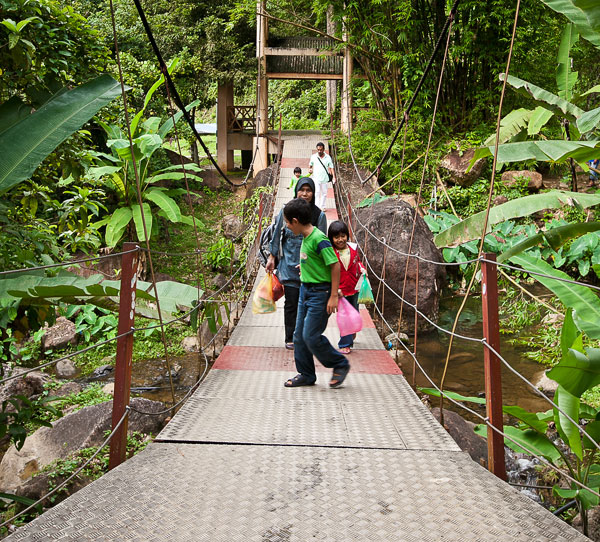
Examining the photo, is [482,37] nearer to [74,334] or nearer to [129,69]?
[129,69]

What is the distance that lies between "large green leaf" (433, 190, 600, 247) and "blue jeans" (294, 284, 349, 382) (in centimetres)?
71

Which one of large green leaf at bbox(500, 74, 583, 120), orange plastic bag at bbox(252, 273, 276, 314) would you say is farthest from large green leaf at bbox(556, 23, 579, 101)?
orange plastic bag at bbox(252, 273, 276, 314)

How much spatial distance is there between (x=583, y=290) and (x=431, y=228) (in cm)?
556

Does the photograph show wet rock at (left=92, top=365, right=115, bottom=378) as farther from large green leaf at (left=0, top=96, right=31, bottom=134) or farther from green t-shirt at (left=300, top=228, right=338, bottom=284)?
large green leaf at (left=0, top=96, right=31, bottom=134)

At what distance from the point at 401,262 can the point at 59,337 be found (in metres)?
4.21

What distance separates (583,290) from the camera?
2.57 metres

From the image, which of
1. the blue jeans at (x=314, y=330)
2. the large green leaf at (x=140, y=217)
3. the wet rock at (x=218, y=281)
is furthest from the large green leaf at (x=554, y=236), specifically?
the wet rock at (x=218, y=281)

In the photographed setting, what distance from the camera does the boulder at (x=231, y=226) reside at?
1077cm

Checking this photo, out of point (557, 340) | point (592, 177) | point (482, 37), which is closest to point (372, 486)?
point (557, 340)

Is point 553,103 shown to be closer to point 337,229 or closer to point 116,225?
point 337,229

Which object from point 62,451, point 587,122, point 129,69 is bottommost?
point 62,451

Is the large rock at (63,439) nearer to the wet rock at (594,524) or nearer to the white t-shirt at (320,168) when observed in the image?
the wet rock at (594,524)

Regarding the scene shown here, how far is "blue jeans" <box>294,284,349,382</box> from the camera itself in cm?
316

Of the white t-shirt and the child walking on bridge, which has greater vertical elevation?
the white t-shirt
